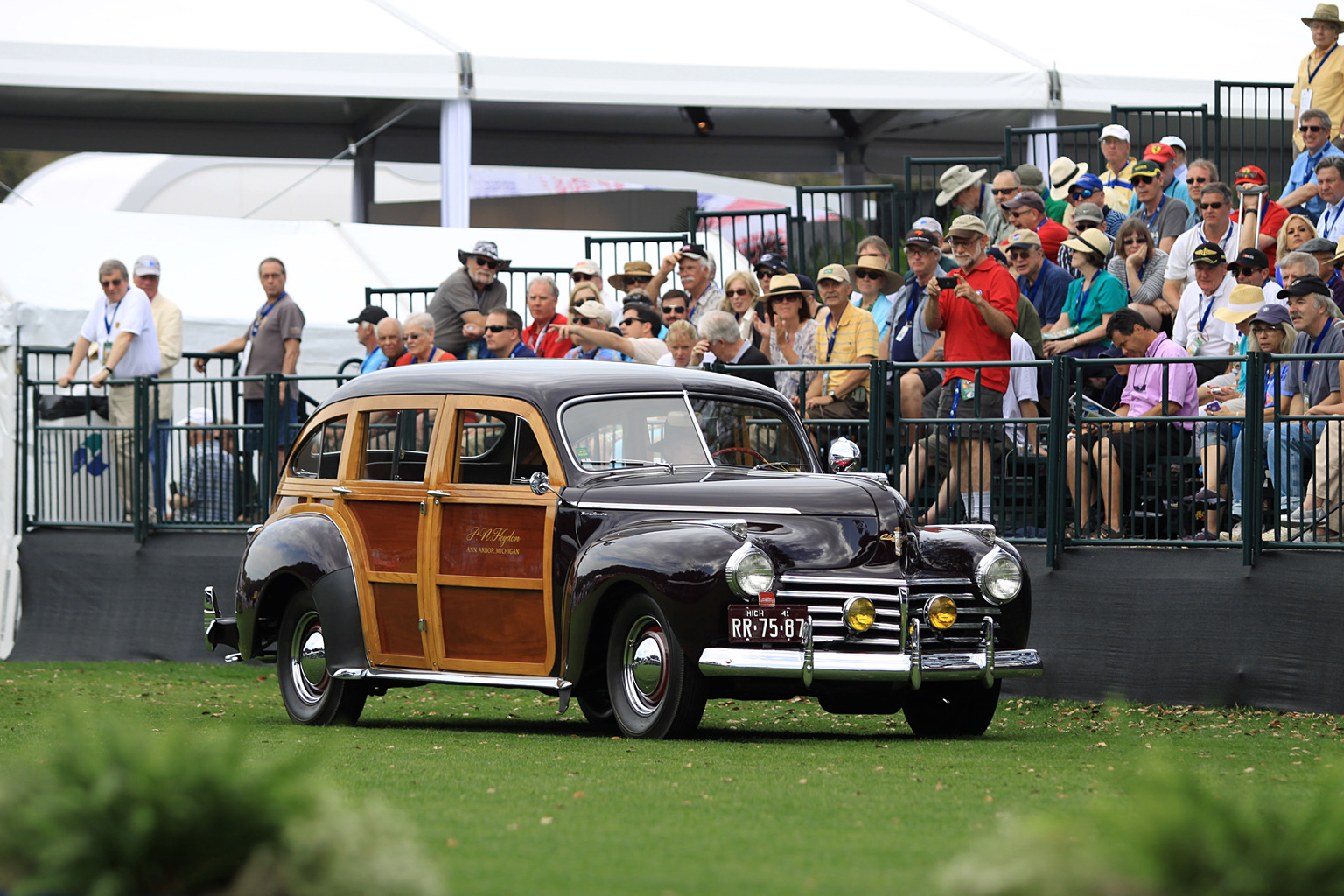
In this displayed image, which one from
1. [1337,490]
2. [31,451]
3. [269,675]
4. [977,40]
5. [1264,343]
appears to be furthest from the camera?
[977,40]

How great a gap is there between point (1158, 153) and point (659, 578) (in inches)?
371

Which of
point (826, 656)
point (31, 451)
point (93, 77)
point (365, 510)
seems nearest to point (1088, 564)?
point (826, 656)

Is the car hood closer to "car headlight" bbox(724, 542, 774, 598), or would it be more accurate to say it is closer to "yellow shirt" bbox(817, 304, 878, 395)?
"car headlight" bbox(724, 542, 774, 598)

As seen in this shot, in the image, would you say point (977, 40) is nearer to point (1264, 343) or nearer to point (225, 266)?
point (225, 266)

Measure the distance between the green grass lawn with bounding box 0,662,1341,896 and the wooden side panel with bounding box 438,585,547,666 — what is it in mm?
468

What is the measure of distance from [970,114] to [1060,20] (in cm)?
157

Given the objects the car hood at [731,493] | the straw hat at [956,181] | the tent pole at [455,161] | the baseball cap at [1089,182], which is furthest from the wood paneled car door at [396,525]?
the tent pole at [455,161]

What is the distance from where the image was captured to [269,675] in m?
15.9

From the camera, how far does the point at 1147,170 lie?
55.2 ft

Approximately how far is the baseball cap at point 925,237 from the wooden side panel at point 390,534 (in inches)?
195

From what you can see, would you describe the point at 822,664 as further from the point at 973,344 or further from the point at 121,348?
the point at 121,348

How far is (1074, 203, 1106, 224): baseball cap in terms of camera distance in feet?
53.9

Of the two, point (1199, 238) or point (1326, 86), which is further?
point (1326, 86)

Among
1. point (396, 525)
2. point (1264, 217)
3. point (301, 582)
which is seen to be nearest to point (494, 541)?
point (396, 525)
